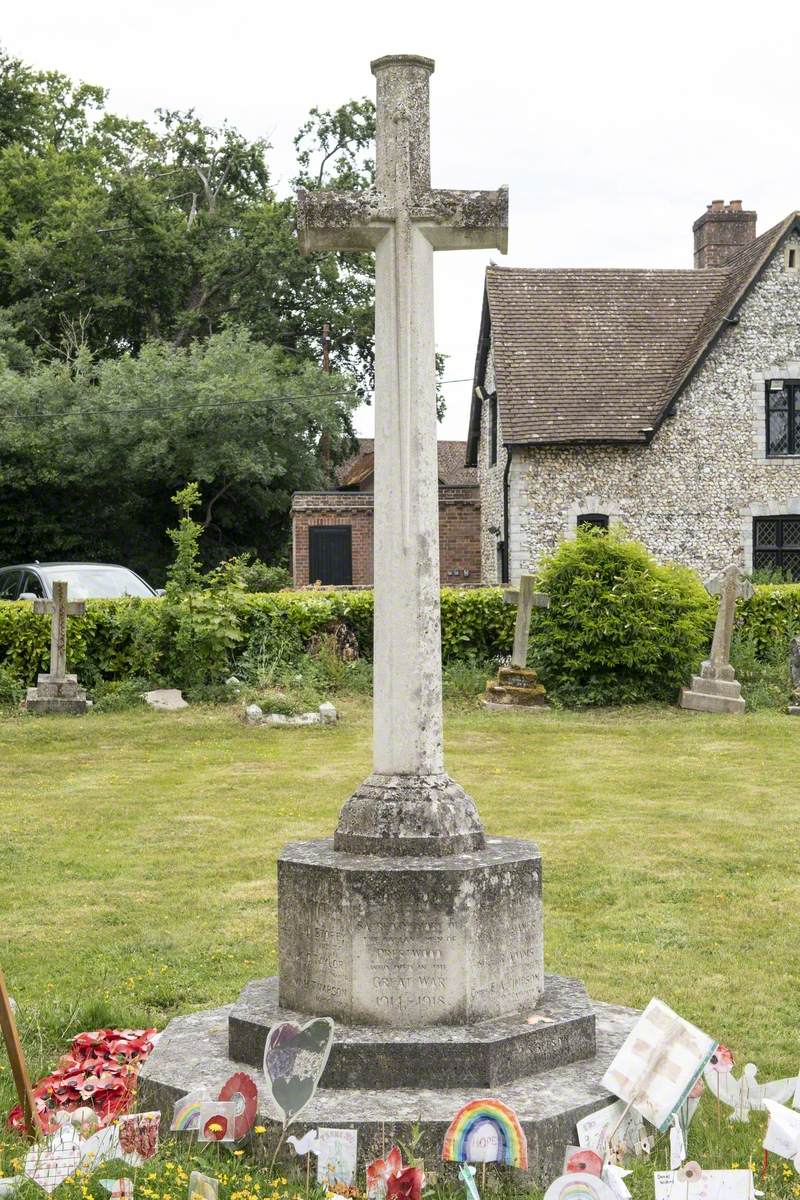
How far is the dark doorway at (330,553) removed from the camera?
102ft

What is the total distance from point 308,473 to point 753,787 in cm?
2338

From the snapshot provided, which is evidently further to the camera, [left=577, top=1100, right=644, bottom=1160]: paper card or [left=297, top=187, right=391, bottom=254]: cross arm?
[left=297, top=187, right=391, bottom=254]: cross arm

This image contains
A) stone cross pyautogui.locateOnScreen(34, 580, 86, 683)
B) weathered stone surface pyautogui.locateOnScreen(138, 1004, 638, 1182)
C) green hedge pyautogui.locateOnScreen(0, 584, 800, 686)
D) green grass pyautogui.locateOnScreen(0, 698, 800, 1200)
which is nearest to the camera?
weathered stone surface pyautogui.locateOnScreen(138, 1004, 638, 1182)

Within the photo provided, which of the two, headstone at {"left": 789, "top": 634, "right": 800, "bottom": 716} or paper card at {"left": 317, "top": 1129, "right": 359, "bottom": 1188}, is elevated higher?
headstone at {"left": 789, "top": 634, "right": 800, "bottom": 716}

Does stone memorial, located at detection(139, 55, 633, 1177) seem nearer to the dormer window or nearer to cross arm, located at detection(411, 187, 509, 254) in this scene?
cross arm, located at detection(411, 187, 509, 254)

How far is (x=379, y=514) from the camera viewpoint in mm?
4992

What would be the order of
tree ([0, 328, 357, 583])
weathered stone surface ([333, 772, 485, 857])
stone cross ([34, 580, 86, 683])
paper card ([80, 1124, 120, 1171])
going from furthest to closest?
tree ([0, 328, 357, 583])
stone cross ([34, 580, 86, 683])
weathered stone surface ([333, 772, 485, 857])
paper card ([80, 1124, 120, 1171])

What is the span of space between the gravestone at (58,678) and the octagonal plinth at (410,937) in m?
12.7

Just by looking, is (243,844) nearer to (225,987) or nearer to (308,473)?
(225,987)

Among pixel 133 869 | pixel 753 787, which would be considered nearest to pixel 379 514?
Answer: pixel 133 869

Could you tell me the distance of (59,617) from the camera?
16.8 metres

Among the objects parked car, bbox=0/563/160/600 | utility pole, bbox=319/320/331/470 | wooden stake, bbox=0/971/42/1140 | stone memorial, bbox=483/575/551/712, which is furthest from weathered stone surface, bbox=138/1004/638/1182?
utility pole, bbox=319/320/331/470

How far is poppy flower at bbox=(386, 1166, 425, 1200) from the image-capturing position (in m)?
3.75

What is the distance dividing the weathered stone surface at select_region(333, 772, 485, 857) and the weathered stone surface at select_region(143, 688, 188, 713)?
1229 cm
